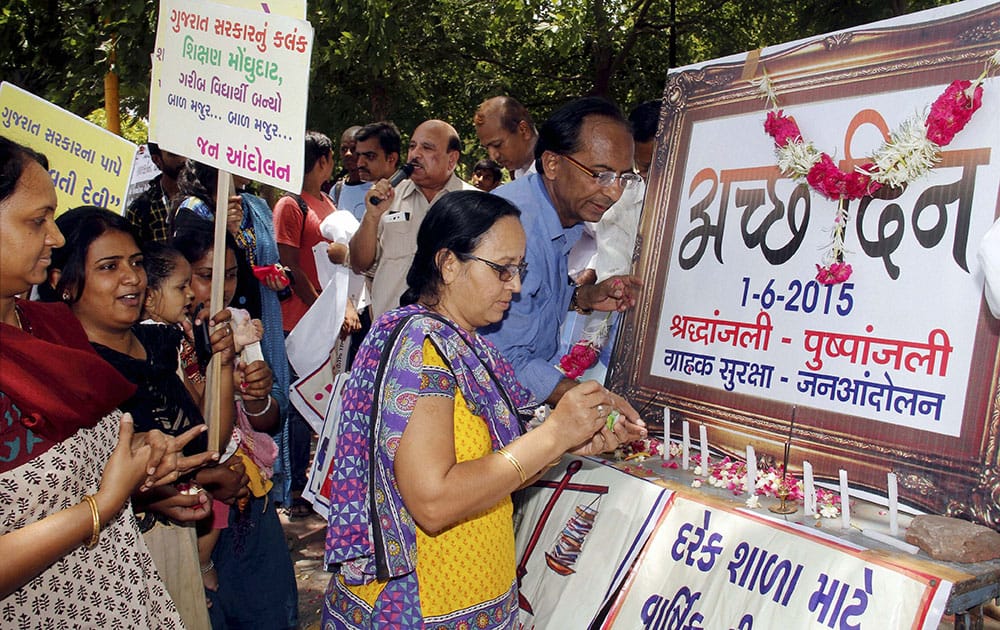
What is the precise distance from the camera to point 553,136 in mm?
3164

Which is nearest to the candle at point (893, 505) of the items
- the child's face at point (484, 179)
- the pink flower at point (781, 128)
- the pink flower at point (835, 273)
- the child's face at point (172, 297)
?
the pink flower at point (835, 273)

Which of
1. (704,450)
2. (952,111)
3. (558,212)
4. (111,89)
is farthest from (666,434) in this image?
(111,89)

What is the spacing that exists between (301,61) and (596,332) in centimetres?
155

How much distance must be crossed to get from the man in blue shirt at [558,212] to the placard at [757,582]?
0.73 m

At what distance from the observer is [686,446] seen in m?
2.74

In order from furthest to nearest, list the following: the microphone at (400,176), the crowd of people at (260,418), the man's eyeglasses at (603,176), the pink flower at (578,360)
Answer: the microphone at (400,176) < the pink flower at (578,360) < the man's eyeglasses at (603,176) < the crowd of people at (260,418)

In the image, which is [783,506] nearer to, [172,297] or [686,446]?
[686,446]

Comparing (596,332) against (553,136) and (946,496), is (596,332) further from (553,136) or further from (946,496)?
(946,496)

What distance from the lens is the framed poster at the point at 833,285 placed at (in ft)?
6.92

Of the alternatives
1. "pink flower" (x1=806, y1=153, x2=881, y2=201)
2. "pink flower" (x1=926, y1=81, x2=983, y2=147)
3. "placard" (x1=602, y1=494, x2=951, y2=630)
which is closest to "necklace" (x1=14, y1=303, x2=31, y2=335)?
"placard" (x1=602, y1=494, x2=951, y2=630)

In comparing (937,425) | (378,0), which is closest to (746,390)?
(937,425)

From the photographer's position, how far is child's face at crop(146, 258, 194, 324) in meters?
3.01

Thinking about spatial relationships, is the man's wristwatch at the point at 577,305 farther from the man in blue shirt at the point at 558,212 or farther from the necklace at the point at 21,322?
the necklace at the point at 21,322

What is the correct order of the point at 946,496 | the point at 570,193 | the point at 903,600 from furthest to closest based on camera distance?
the point at 570,193 < the point at 946,496 < the point at 903,600
